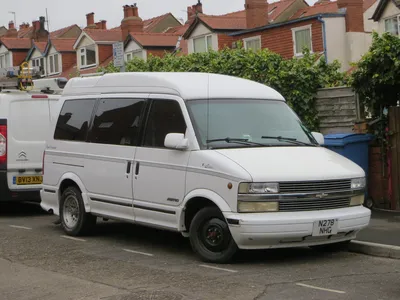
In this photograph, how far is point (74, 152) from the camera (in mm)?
10867

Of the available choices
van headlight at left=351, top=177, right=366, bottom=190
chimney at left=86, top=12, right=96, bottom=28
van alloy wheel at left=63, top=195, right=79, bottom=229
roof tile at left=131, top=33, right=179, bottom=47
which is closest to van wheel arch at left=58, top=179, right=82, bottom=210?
van alloy wheel at left=63, top=195, right=79, bottom=229

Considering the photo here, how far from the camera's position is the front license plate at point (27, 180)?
13.3 m

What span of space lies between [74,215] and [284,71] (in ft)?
19.3

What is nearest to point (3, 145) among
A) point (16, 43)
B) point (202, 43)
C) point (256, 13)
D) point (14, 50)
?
point (256, 13)

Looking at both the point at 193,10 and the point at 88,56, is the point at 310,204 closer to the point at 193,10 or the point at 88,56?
the point at 88,56

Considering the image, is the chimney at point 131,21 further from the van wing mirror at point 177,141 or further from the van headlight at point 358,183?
the van headlight at point 358,183

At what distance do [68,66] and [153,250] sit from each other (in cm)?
4684

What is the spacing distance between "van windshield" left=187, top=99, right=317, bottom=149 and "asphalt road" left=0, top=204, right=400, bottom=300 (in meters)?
1.40

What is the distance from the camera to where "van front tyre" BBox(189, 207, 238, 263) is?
851cm

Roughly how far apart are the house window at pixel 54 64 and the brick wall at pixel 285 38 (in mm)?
21165

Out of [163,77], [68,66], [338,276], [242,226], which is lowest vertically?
[338,276]

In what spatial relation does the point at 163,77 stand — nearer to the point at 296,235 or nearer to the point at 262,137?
the point at 262,137

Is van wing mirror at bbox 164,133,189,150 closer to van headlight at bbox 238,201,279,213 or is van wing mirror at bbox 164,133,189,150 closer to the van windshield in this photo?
the van windshield

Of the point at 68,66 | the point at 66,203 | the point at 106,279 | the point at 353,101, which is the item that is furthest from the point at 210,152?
the point at 68,66
